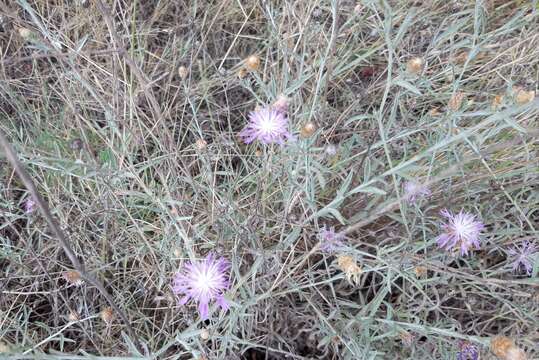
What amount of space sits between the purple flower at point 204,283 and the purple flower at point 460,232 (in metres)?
0.41

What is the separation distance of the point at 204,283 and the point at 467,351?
489mm

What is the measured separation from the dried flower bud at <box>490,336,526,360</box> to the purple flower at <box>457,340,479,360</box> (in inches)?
7.8

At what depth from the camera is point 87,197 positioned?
1.17 m

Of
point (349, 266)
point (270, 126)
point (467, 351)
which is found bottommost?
point (467, 351)

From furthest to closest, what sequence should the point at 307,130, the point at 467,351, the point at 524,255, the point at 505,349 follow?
the point at 524,255 → the point at 467,351 → the point at 307,130 → the point at 505,349

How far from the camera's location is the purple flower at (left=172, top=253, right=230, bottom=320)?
851 millimetres

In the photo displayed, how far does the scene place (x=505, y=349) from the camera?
0.69 metres

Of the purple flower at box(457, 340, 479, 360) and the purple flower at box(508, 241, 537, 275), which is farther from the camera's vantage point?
the purple flower at box(508, 241, 537, 275)

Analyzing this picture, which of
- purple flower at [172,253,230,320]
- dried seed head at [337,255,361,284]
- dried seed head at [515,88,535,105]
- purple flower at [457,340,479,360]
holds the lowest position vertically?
purple flower at [457,340,479,360]

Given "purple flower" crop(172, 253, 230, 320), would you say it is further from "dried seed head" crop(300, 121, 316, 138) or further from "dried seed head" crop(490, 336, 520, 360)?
"dried seed head" crop(490, 336, 520, 360)

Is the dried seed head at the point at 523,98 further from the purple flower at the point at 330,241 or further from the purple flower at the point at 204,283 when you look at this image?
the purple flower at the point at 204,283

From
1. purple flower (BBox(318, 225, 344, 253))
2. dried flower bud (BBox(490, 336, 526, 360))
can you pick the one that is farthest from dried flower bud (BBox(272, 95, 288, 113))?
dried flower bud (BBox(490, 336, 526, 360))

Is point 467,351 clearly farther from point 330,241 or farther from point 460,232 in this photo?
point 330,241

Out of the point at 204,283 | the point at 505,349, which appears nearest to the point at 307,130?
the point at 204,283
